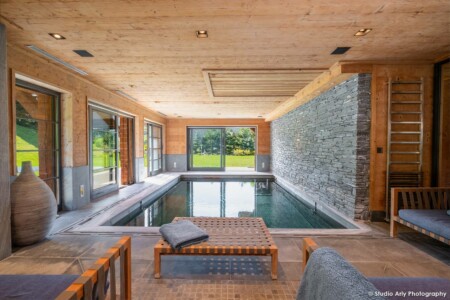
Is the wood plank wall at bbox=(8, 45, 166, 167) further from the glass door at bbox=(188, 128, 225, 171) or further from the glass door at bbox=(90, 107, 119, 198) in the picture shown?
the glass door at bbox=(188, 128, 225, 171)

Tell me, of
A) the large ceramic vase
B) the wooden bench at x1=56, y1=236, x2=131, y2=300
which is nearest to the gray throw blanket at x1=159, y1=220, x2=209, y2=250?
the wooden bench at x1=56, y1=236, x2=131, y2=300

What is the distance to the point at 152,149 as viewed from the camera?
9.14 m

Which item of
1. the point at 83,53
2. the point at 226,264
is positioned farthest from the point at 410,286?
the point at 83,53

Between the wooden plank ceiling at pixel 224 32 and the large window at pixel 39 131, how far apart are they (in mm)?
761

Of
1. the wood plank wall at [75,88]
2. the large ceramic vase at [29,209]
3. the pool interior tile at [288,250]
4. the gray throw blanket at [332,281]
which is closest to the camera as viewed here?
the gray throw blanket at [332,281]

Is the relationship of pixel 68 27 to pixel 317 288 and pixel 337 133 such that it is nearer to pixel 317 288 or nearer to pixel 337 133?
pixel 317 288

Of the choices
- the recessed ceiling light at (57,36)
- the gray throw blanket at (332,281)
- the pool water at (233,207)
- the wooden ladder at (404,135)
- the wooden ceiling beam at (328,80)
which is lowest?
the pool water at (233,207)

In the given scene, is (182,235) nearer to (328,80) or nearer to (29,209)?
(29,209)

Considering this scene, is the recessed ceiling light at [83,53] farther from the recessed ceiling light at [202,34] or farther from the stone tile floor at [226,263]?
the stone tile floor at [226,263]

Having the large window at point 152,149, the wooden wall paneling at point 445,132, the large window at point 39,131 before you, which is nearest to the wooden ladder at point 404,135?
the wooden wall paneling at point 445,132

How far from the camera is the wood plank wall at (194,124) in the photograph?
34.2 ft

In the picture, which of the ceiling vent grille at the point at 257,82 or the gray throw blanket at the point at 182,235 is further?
the ceiling vent grille at the point at 257,82

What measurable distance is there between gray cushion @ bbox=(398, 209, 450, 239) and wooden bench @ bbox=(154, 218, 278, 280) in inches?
68.0

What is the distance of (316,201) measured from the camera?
495cm
